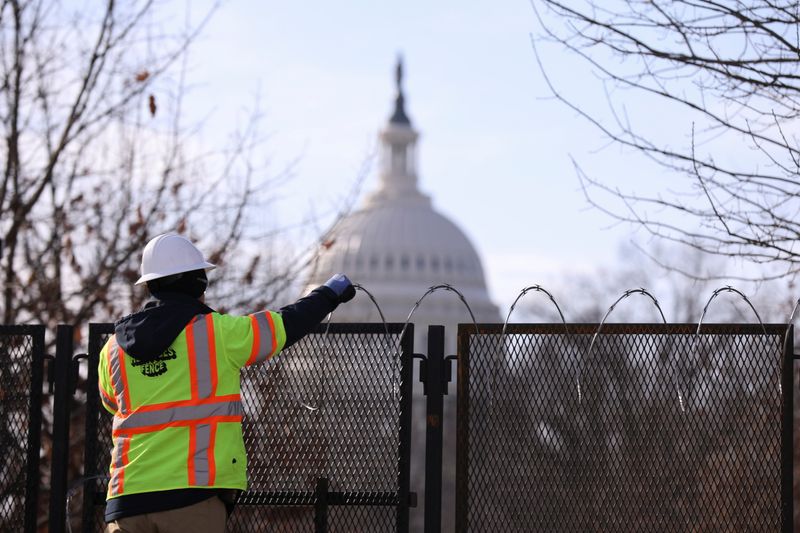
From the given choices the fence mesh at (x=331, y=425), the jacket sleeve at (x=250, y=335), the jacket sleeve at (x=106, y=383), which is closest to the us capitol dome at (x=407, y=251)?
the fence mesh at (x=331, y=425)

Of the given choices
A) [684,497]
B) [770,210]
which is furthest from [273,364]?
[770,210]

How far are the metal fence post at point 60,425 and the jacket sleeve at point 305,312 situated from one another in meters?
1.77

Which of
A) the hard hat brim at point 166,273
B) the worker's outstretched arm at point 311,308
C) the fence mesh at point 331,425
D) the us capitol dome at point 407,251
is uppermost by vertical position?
the us capitol dome at point 407,251

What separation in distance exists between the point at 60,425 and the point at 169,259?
167 centimetres

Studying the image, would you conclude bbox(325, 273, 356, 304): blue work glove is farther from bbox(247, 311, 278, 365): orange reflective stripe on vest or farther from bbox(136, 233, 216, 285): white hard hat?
bbox(136, 233, 216, 285): white hard hat

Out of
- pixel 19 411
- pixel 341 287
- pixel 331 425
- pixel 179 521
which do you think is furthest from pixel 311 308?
pixel 19 411

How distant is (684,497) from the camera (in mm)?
6496

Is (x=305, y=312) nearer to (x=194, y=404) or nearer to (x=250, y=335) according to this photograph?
(x=250, y=335)

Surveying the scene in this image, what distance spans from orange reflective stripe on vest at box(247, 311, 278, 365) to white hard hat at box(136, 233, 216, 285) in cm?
36

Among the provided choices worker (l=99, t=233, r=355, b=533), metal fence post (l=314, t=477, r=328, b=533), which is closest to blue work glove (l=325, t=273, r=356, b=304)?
worker (l=99, t=233, r=355, b=533)

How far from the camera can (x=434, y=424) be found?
654 cm

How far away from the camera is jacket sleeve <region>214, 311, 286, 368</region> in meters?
5.32

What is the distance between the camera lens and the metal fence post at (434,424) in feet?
21.4

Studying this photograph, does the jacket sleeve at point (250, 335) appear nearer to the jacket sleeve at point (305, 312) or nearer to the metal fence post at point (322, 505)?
the jacket sleeve at point (305, 312)
